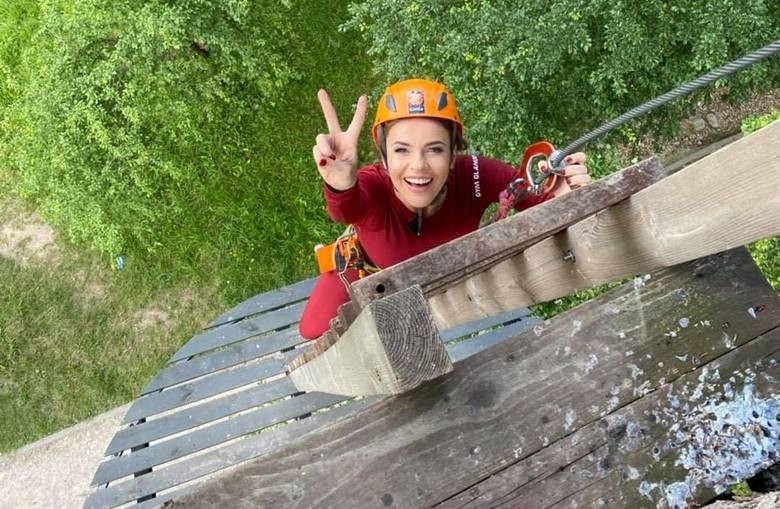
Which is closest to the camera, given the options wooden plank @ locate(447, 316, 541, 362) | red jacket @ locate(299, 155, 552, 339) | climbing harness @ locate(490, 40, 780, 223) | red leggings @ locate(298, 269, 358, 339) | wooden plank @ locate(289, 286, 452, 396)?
wooden plank @ locate(289, 286, 452, 396)

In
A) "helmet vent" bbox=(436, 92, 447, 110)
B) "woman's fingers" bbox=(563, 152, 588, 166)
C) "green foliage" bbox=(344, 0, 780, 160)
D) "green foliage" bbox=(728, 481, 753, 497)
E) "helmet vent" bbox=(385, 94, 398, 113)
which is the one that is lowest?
"green foliage" bbox=(728, 481, 753, 497)

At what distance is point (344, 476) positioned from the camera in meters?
1.25

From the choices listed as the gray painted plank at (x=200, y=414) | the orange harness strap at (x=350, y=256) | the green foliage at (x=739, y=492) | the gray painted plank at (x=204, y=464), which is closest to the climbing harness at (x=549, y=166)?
the orange harness strap at (x=350, y=256)

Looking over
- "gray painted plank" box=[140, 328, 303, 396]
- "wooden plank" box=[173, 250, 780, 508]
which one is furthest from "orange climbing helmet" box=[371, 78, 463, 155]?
"gray painted plank" box=[140, 328, 303, 396]

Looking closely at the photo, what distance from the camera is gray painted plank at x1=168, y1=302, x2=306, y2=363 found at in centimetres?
376

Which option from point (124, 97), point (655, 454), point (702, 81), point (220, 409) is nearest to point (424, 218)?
point (702, 81)

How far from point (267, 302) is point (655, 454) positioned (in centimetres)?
298

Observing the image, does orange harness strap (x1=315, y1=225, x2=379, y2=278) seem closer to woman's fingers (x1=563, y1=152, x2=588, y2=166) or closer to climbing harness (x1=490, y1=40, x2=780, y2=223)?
climbing harness (x1=490, y1=40, x2=780, y2=223)

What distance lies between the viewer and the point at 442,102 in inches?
84.7

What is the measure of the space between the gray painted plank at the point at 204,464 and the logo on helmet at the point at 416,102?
5.62 feet

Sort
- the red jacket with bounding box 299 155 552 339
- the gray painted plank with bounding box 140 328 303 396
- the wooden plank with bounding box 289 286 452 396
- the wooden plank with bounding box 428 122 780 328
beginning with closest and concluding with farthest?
1. the wooden plank with bounding box 428 122 780 328
2. the wooden plank with bounding box 289 286 452 396
3. the red jacket with bounding box 299 155 552 339
4. the gray painted plank with bounding box 140 328 303 396

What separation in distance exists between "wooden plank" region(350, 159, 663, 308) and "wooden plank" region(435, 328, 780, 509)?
14.5 inches

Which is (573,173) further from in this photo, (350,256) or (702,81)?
(350,256)

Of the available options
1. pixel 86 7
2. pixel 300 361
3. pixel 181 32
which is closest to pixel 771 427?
pixel 300 361
